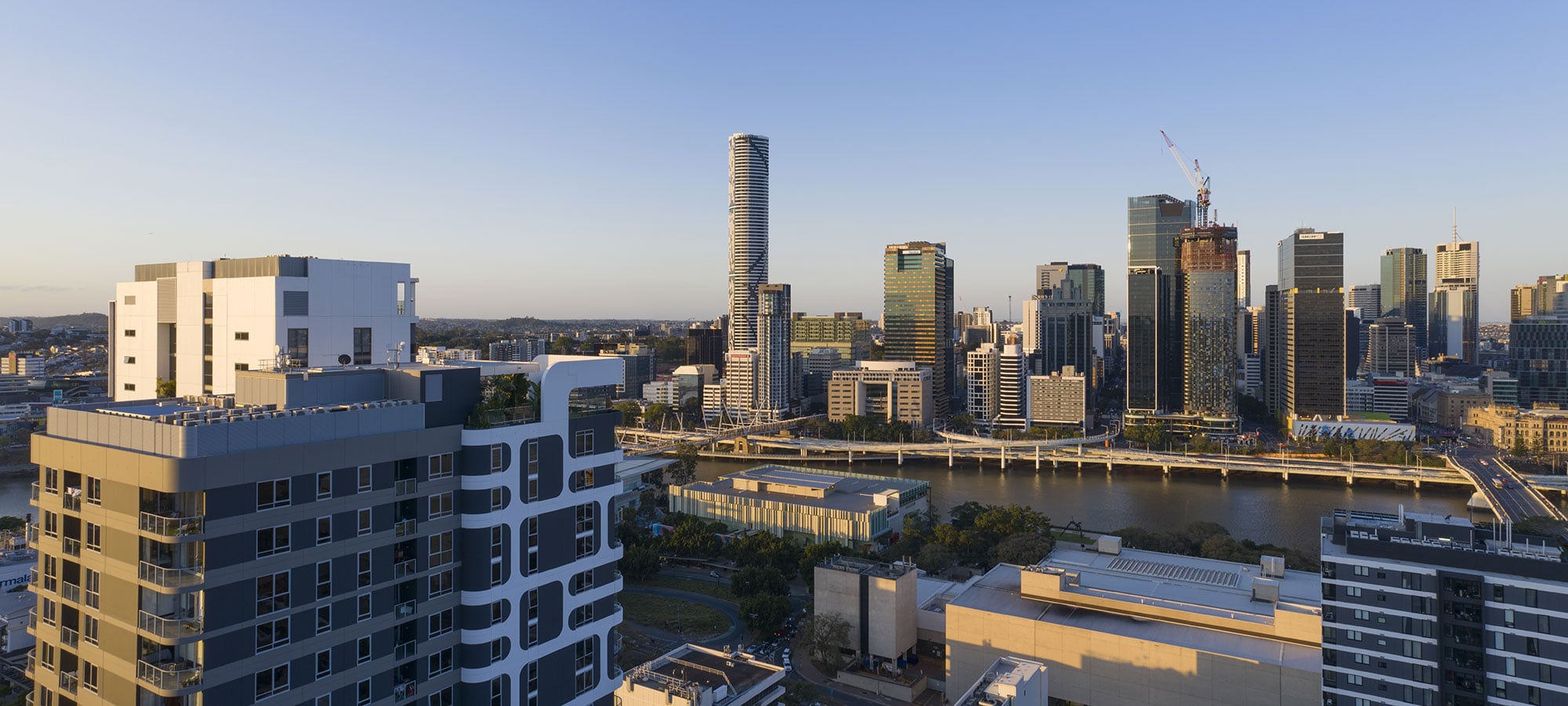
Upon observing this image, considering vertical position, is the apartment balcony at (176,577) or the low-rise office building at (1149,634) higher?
the apartment balcony at (176,577)

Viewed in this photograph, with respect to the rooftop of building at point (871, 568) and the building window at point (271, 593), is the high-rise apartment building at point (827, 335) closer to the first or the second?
the rooftop of building at point (871, 568)

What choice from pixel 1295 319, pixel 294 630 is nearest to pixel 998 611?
pixel 294 630

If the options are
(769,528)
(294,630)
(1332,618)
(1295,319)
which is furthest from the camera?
(1295,319)

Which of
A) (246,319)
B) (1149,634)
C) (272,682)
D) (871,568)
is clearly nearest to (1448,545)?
(1149,634)

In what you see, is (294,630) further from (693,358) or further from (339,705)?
(693,358)

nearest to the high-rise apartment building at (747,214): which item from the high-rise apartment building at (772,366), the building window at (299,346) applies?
the high-rise apartment building at (772,366)

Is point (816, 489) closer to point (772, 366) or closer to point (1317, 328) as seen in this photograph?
point (772, 366)

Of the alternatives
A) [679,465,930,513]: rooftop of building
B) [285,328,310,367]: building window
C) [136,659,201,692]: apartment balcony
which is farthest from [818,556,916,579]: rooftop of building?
[136,659,201,692]: apartment balcony

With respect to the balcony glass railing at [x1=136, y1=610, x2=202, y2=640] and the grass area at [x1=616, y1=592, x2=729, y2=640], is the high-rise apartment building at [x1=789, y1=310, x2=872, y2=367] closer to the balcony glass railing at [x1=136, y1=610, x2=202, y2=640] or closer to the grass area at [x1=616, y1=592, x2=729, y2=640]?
the grass area at [x1=616, y1=592, x2=729, y2=640]
